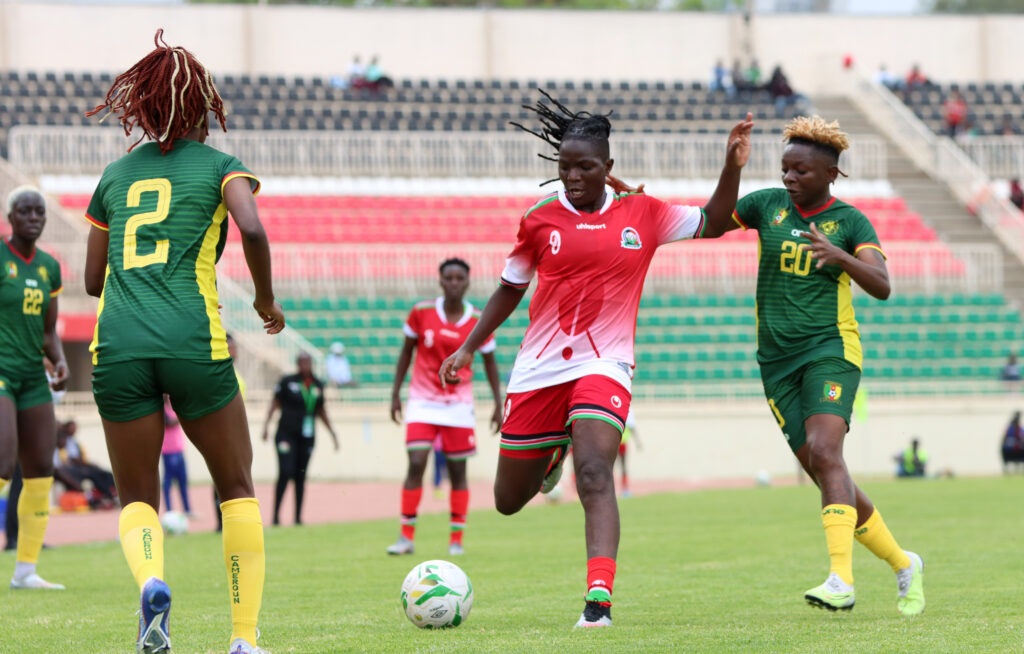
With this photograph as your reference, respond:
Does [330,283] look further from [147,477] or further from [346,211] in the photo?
[147,477]

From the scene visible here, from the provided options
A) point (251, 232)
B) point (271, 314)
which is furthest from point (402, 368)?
point (251, 232)

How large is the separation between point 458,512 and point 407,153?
23.8 meters

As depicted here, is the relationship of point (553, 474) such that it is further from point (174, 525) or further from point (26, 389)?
point (174, 525)

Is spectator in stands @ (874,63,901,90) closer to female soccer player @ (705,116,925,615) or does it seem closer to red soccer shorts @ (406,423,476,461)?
red soccer shorts @ (406,423,476,461)

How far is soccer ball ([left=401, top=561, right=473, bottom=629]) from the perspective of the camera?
266 inches

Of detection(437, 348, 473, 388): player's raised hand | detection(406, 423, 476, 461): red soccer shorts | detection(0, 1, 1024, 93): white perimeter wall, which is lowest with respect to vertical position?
detection(406, 423, 476, 461): red soccer shorts

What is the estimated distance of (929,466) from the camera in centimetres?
2467

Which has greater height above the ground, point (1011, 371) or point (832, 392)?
point (832, 392)

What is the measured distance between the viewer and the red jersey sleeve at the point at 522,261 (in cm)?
684

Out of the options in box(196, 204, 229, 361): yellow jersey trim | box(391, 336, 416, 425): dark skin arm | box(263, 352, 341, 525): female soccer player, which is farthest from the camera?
box(263, 352, 341, 525): female soccer player

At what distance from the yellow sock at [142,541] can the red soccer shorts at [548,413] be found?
6.38 ft

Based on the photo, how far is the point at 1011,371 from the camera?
26.0 metres

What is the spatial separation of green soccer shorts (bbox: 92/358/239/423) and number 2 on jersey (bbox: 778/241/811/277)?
3.20 m

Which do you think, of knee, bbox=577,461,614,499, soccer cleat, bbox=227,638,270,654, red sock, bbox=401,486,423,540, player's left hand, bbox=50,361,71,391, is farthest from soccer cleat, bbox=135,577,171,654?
red sock, bbox=401,486,423,540
